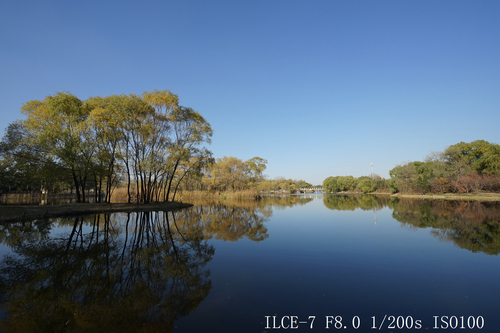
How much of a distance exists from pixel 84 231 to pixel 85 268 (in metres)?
7.70

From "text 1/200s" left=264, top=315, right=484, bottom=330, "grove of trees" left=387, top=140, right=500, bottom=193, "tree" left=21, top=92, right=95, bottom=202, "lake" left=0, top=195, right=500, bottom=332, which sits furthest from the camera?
"grove of trees" left=387, top=140, right=500, bottom=193

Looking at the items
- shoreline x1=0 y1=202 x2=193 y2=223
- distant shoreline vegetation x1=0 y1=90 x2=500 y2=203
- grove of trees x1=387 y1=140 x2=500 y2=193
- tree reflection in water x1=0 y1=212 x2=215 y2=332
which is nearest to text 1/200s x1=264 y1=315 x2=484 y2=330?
tree reflection in water x1=0 y1=212 x2=215 y2=332

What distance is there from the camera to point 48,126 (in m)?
21.9

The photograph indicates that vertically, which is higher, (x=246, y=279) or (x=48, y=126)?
(x=48, y=126)

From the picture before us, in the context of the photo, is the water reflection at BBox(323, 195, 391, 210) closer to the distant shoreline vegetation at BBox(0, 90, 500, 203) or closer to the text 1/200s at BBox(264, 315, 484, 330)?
the distant shoreline vegetation at BBox(0, 90, 500, 203)

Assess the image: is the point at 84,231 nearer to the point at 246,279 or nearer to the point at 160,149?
the point at 246,279

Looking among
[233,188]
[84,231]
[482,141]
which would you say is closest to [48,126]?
[84,231]

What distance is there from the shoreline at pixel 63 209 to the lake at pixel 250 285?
9236 millimetres

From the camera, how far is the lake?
412cm

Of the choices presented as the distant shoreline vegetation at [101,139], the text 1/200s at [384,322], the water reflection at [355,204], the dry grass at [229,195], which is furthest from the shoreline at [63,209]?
the dry grass at [229,195]

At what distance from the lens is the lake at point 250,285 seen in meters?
4.12

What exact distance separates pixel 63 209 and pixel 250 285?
875 inches

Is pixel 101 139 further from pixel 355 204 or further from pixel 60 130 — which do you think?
pixel 355 204

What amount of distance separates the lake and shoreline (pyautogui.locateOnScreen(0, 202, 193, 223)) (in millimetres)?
9236
